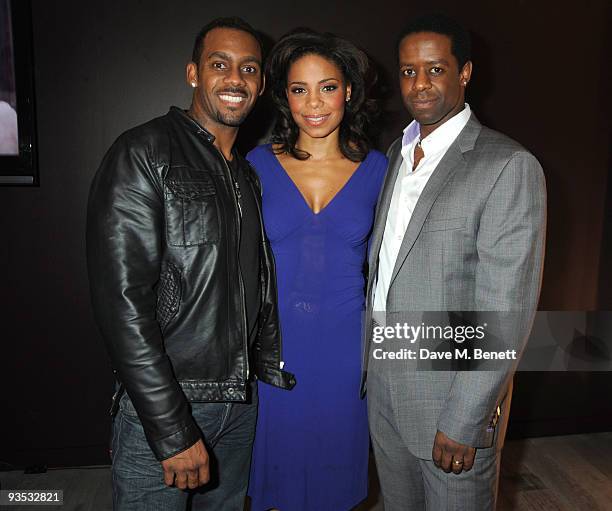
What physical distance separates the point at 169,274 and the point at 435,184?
801 millimetres

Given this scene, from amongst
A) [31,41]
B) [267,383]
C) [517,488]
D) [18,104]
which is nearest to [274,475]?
[267,383]

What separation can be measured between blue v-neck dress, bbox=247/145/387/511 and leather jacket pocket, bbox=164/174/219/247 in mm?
374

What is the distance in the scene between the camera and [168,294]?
1547 millimetres

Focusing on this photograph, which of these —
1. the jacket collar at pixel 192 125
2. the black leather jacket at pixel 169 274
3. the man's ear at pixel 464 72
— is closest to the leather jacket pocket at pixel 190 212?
the black leather jacket at pixel 169 274

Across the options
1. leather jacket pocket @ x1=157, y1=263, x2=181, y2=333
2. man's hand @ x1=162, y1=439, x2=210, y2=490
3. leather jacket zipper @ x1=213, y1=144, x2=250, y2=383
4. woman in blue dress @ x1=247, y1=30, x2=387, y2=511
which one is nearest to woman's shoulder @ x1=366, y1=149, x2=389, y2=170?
woman in blue dress @ x1=247, y1=30, x2=387, y2=511

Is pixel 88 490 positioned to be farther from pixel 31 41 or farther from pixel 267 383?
pixel 31 41

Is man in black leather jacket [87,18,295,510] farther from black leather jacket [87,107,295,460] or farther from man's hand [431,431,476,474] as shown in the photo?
man's hand [431,431,476,474]

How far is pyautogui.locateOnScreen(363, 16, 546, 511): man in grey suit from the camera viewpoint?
1.46m

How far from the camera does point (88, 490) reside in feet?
9.22

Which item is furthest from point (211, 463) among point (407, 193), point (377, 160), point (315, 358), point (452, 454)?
point (377, 160)

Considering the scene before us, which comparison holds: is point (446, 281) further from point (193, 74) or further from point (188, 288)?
point (193, 74)

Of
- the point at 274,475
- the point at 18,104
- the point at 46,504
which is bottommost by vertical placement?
the point at 46,504

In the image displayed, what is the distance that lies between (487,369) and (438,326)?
0.19 m

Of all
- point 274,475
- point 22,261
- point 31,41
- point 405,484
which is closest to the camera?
point 405,484
